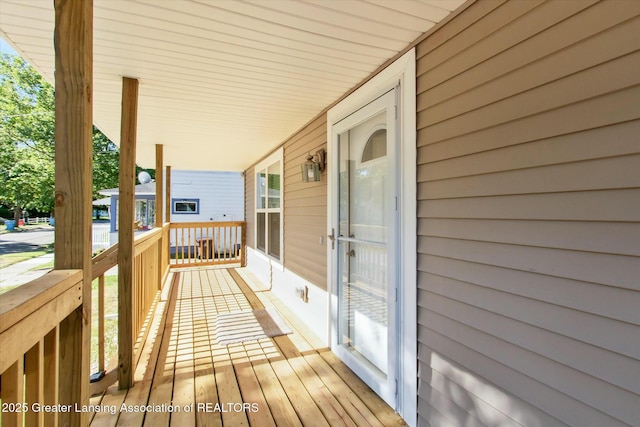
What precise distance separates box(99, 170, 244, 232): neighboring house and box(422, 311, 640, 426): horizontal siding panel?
36.6ft

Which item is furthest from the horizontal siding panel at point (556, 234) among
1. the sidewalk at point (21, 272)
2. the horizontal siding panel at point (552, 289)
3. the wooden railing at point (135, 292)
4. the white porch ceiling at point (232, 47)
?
the sidewalk at point (21, 272)

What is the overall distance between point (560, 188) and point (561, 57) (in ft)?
1.63

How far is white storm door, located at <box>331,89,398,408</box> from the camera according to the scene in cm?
215

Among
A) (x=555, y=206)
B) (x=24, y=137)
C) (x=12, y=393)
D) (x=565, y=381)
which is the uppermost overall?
(x=24, y=137)

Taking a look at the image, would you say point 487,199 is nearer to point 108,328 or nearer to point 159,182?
point 159,182

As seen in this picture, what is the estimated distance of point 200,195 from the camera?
1165 cm

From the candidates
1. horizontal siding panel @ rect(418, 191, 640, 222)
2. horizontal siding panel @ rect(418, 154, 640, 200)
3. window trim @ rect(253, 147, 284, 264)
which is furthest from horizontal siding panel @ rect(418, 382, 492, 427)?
window trim @ rect(253, 147, 284, 264)

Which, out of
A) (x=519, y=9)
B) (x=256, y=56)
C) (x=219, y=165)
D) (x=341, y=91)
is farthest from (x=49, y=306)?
(x=219, y=165)

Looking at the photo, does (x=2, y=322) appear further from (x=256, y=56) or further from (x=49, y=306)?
(x=256, y=56)

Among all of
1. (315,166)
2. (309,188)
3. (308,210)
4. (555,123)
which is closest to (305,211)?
(308,210)

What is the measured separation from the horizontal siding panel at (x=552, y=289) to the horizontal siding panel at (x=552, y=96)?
0.67m

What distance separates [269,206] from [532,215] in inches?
189

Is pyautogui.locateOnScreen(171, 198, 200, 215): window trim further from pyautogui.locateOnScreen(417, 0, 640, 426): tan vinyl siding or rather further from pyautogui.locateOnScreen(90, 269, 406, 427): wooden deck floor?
pyautogui.locateOnScreen(417, 0, 640, 426): tan vinyl siding

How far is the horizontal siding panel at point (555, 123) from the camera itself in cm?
104
